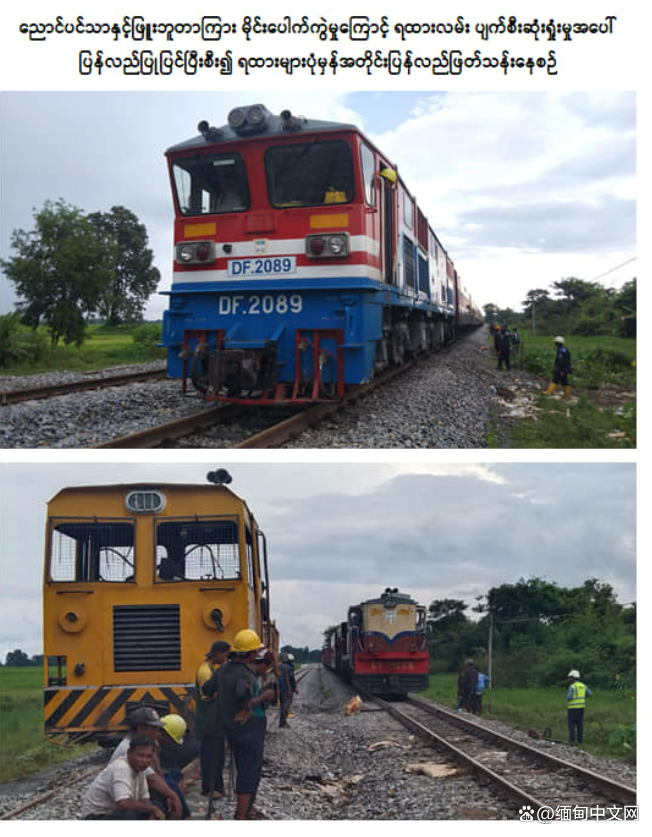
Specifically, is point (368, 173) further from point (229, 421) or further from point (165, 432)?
point (165, 432)

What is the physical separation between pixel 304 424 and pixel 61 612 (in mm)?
3141

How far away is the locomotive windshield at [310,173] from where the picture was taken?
28.5 ft

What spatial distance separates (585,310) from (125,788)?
2547 centimetres

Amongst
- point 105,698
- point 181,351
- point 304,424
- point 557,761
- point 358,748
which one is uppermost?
point 181,351

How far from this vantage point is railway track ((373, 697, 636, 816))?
17.6ft

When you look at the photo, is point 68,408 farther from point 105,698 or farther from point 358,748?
point 358,748

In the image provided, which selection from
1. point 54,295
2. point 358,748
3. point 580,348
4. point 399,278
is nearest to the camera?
point 358,748

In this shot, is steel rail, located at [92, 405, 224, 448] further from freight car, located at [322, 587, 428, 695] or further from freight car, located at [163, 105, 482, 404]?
freight car, located at [322, 587, 428, 695]

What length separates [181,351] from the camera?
30.3 feet

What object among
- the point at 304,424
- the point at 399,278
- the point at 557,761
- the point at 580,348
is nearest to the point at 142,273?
the point at 580,348

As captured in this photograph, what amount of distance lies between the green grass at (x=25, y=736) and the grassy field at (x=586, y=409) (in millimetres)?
5661

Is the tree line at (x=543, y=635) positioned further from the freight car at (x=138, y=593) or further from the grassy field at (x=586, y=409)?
the freight car at (x=138, y=593)

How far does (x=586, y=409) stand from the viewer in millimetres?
10992

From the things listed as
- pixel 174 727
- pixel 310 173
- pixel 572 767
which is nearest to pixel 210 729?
pixel 174 727
